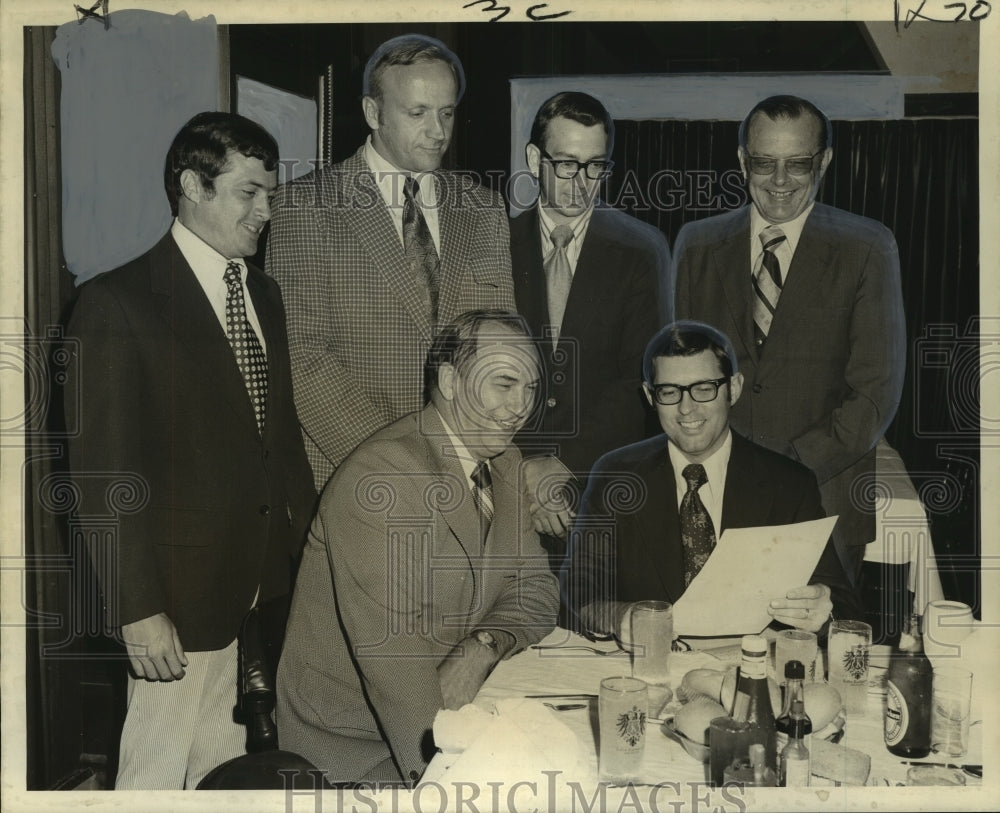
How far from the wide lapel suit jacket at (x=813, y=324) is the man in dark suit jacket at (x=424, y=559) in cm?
50

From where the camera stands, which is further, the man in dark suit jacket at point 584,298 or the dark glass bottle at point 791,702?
the man in dark suit jacket at point 584,298

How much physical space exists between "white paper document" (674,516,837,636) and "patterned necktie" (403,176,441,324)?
0.95 m

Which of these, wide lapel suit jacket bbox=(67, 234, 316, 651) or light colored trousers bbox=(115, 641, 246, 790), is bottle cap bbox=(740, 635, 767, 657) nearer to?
wide lapel suit jacket bbox=(67, 234, 316, 651)

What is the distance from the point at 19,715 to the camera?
8.89 ft

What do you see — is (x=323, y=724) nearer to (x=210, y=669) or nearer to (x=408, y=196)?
(x=210, y=669)

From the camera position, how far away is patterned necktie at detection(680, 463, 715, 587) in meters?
2.66

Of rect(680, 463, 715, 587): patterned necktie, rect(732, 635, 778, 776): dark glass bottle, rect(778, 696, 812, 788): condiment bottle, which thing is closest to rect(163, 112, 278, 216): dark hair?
rect(680, 463, 715, 587): patterned necktie

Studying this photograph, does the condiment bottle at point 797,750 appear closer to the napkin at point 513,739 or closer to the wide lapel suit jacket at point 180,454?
the napkin at point 513,739

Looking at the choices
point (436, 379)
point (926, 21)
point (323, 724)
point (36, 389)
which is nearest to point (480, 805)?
point (323, 724)

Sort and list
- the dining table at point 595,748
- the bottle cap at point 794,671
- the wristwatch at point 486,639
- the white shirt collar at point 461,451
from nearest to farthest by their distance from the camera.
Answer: the bottle cap at point 794,671 → the dining table at point 595,748 → the wristwatch at point 486,639 → the white shirt collar at point 461,451

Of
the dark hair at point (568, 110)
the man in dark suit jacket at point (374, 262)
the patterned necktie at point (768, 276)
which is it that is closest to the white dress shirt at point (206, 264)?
the man in dark suit jacket at point (374, 262)

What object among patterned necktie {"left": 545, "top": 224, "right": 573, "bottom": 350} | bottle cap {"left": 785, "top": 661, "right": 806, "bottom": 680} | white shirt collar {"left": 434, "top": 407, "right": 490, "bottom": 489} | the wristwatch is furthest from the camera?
patterned necktie {"left": 545, "top": 224, "right": 573, "bottom": 350}

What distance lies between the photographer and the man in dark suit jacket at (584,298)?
8.66 ft

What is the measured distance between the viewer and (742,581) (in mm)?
2672
